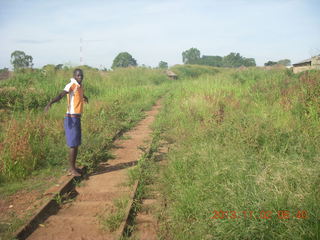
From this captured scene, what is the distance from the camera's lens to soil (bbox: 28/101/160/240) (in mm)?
3363

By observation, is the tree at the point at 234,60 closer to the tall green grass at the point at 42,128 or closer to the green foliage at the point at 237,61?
the green foliage at the point at 237,61

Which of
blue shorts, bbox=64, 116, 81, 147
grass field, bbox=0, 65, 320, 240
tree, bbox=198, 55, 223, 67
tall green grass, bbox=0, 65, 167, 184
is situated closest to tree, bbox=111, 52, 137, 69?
tree, bbox=198, 55, 223, 67

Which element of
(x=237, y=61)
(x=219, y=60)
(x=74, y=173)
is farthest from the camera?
(x=219, y=60)

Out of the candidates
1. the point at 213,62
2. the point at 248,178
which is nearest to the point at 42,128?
the point at 248,178

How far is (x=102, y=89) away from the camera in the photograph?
54.2 feet

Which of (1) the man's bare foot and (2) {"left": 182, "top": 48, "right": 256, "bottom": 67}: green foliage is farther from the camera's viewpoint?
(2) {"left": 182, "top": 48, "right": 256, "bottom": 67}: green foliage

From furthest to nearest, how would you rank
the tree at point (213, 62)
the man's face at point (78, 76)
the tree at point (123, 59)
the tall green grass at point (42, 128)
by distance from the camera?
1. the tree at point (213, 62)
2. the tree at point (123, 59)
3. the tall green grass at point (42, 128)
4. the man's face at point (78, 76)

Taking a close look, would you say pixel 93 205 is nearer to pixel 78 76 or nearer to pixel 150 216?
pixel 150 216

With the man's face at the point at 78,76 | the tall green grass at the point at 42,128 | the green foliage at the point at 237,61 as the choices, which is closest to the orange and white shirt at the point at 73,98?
the man's face at the point at 78,76

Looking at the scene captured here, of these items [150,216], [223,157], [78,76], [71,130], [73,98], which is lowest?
[150,216]

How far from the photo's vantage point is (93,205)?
4.05 metres

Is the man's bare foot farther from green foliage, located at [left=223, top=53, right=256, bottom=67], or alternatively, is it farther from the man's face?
green foliage, located at [left=223, top=53, right=256, bottom=67]

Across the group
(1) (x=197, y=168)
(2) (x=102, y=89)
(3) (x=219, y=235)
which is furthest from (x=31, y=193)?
(2) (x=102, y=89)

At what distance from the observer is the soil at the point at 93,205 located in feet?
11.0
